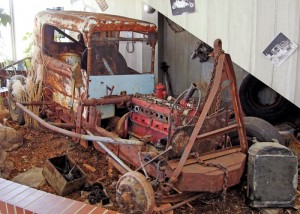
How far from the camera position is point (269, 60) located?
4.84m

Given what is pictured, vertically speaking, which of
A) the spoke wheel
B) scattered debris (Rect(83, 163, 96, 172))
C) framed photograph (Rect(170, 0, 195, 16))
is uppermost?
framed photograph (Rect(170, 0, 195, 16))

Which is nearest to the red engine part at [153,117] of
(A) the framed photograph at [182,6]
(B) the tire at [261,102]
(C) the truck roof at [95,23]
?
(C) the truck roof at [95,23]

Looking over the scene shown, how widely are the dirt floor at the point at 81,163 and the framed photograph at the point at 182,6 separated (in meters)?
2.70

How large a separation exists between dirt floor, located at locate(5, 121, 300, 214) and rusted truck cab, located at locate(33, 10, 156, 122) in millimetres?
484

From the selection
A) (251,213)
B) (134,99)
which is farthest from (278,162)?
(134,99)

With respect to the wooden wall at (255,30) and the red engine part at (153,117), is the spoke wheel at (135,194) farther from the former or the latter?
the wooden wall at (255,30)

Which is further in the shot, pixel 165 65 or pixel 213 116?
pixel 165 65

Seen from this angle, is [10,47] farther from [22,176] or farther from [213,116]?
[213,116]

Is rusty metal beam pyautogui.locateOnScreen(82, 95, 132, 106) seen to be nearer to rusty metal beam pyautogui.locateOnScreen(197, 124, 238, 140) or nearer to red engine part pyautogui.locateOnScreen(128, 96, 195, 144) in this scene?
red engine part pyautogui.locateOnScreen(128, 96, 195, 144)

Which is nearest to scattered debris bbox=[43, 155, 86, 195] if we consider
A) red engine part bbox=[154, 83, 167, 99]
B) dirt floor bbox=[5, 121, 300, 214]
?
dirt floor bbox=[5, 121, 300, 214]

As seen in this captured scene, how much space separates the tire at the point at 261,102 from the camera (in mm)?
6027

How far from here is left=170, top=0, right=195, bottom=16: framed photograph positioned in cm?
557

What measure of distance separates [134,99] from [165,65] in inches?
129

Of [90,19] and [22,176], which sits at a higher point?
[90,19]
